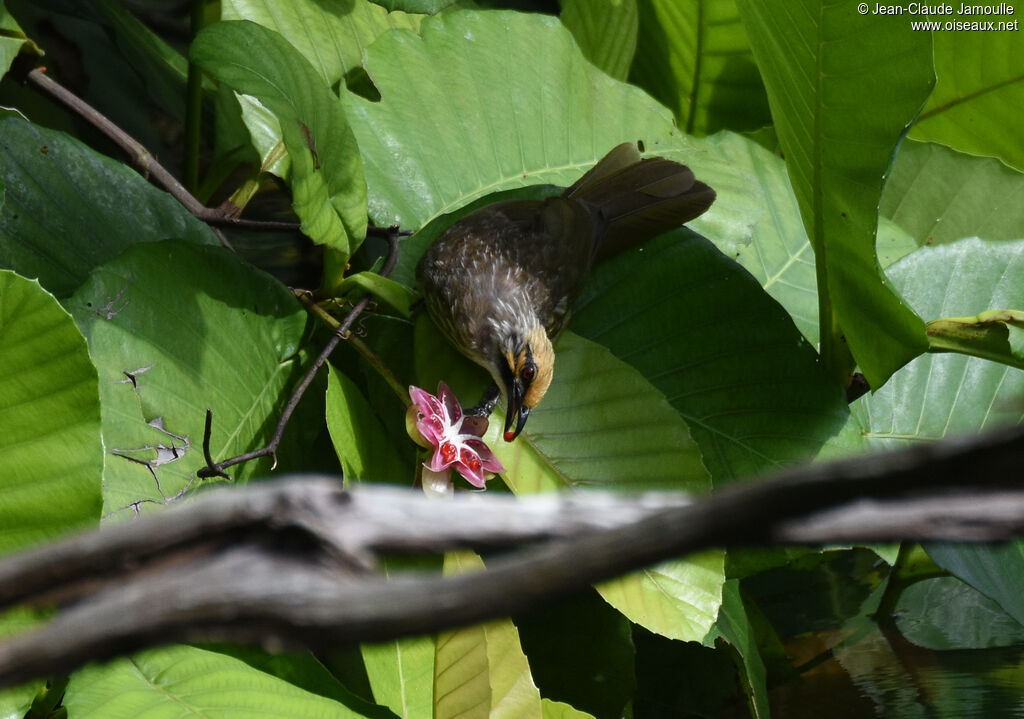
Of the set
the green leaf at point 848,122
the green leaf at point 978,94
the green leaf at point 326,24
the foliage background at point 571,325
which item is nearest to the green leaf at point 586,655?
the foliage background at point 571,325

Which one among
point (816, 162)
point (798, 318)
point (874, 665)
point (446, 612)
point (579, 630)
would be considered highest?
point (446, 612)

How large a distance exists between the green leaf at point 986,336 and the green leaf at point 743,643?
45cm

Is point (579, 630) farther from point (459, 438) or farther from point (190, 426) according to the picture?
point (190, 426)

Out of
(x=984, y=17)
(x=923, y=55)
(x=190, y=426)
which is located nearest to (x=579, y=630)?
(x=190, y=426)

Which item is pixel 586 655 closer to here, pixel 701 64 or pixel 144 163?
pixel 144 163

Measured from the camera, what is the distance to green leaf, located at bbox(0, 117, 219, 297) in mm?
1171

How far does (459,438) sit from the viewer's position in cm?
113

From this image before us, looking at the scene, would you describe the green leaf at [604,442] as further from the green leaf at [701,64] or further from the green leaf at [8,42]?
the green leaf at [701,64]

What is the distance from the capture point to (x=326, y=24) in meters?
1.59

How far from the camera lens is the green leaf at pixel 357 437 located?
1074 mm

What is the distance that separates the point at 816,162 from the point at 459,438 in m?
0.60

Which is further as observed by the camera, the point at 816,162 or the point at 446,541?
the point at 816,162

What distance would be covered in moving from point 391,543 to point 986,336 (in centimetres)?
119

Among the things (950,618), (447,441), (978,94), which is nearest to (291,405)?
(447,441)
